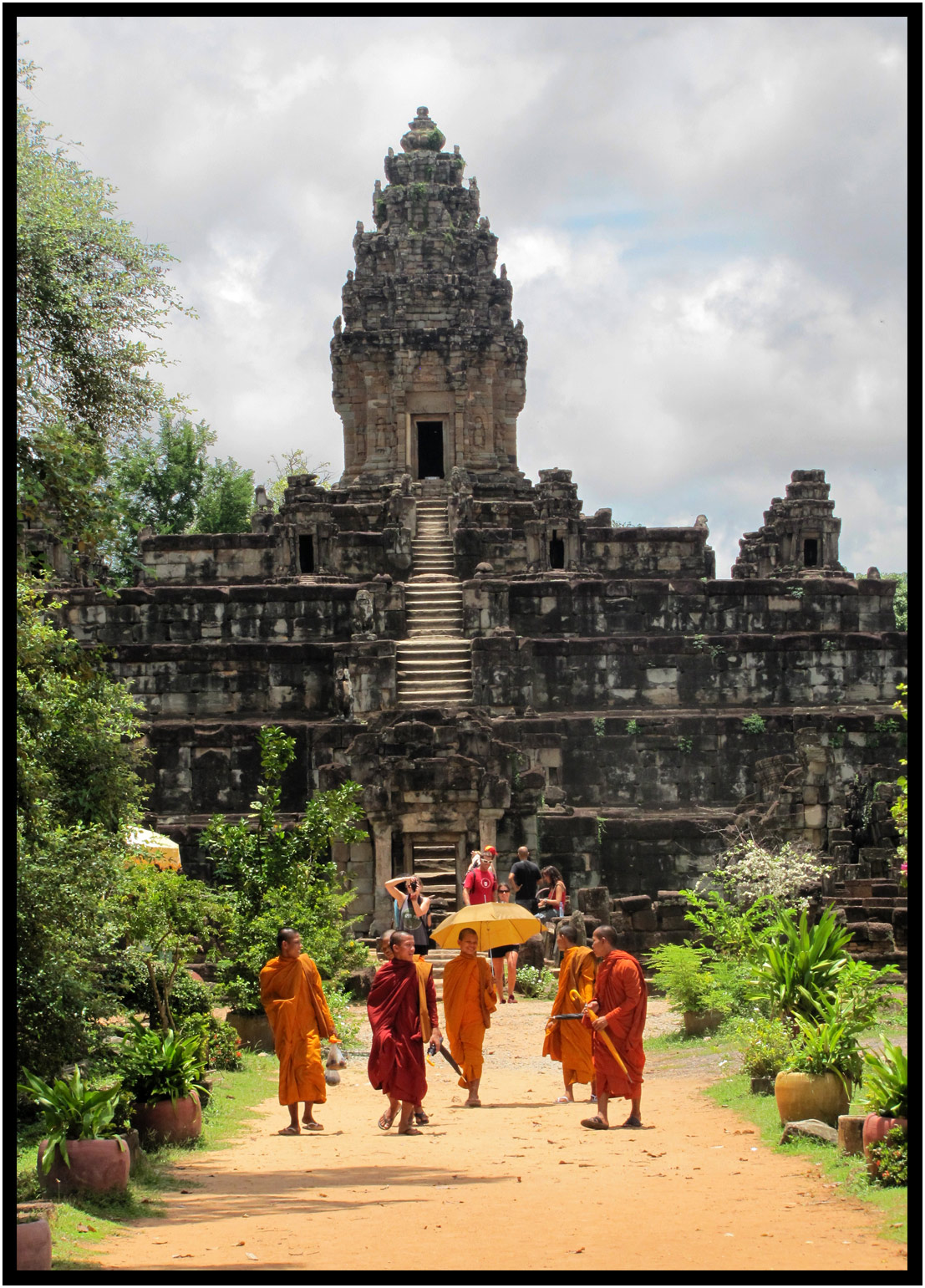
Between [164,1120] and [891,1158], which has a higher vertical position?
[891,1158]

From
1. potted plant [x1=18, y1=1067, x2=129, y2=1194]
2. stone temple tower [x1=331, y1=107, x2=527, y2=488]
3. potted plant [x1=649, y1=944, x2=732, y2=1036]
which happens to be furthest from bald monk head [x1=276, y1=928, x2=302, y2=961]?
stone temple tower [x1=331, y1=107, x2=527, y2=488]

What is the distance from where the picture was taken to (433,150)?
131 feet

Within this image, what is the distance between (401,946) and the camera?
11.7 metres

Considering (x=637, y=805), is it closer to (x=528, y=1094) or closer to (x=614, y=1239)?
(x=528, y=1094)

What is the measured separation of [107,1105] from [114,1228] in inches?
36.2

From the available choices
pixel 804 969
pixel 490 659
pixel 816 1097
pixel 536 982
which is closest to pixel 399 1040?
pixel 816 1097

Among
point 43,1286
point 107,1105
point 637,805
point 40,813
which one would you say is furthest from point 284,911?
point 637,805

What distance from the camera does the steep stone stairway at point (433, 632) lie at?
26.6 meters

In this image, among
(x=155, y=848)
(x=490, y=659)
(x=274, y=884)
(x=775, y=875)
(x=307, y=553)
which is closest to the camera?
(x=274, y=884)

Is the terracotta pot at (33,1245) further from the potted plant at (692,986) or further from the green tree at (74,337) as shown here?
the potted plant at (692,986)

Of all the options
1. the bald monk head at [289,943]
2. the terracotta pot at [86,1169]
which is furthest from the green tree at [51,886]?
the bald monk head at [289,943]

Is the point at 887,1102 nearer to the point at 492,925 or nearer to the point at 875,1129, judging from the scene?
the point at 875,1129

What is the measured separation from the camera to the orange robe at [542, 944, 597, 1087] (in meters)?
12.3

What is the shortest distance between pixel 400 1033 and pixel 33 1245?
4683mm
